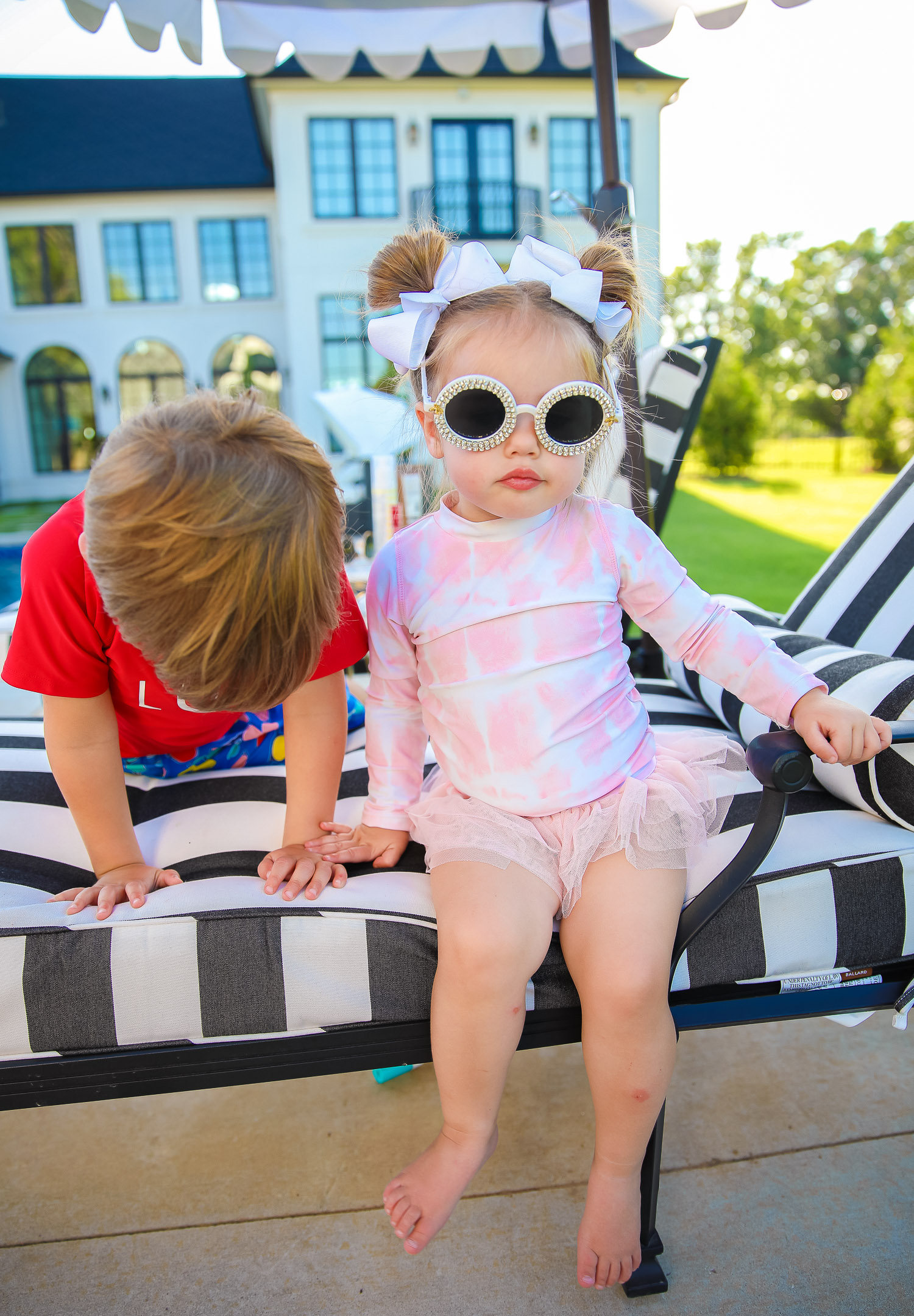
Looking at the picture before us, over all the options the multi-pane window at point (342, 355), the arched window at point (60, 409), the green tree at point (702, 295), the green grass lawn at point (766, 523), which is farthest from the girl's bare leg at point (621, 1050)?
the green tree at point (702, 295)

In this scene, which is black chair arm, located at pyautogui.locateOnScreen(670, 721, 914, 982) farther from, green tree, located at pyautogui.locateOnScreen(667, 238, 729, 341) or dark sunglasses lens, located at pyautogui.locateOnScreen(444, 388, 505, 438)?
green tree, located at pyautogui.locateOnScreen(667, 238, 729, 341)

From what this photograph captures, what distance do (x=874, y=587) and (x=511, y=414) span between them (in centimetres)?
120

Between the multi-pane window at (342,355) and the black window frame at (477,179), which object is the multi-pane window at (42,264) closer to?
the multi-pane window at (342,355)

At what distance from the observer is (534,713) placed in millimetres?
1415

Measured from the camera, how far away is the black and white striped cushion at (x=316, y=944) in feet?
4.01

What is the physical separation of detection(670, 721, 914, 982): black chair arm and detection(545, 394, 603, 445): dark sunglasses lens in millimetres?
555

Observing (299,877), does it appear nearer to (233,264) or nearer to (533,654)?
(533,654)

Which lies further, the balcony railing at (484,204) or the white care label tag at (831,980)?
the balcony railing at (484,204)

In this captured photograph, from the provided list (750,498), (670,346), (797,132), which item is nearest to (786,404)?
(750,498)

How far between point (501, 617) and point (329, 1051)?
29.9 inches

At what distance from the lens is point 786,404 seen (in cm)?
3325

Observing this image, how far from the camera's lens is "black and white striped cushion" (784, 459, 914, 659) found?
1.89 m

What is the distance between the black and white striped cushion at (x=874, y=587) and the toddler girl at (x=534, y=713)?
23.3 inches

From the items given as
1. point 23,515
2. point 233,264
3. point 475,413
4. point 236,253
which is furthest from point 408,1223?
point 236,253
